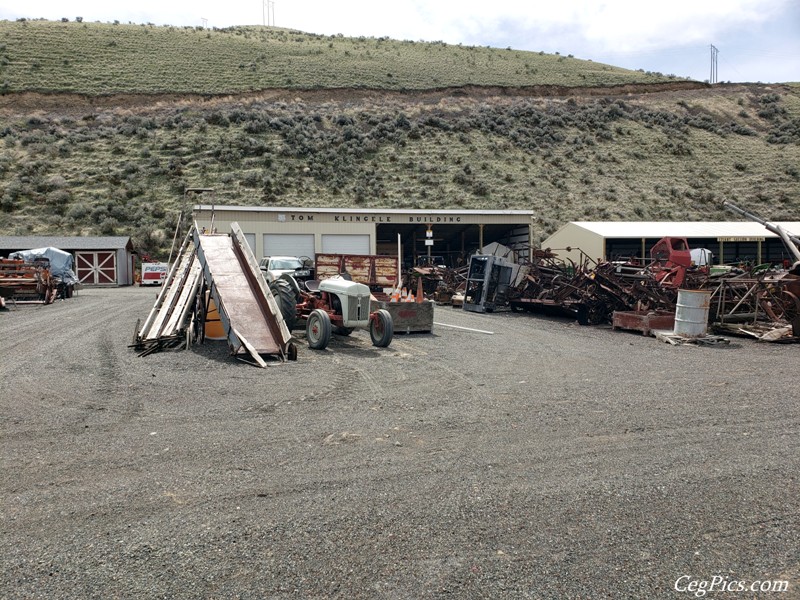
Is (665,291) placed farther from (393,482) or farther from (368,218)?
(368,218)

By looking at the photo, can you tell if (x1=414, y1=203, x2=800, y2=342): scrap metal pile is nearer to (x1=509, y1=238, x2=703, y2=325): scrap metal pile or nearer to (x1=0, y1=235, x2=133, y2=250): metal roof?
(x1=509, y1=238, x2=703, y2=325): scrap metal pile

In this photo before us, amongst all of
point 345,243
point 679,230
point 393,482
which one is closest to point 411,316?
Result: point 393,482

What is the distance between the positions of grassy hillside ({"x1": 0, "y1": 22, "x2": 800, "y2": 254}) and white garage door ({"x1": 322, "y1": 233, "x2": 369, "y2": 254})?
36.2 feet

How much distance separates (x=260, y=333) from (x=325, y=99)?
56.2m

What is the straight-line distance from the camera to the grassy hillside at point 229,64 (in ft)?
206

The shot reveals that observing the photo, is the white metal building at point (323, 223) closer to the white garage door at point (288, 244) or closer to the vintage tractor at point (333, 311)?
the white garage door at point (288, 244)

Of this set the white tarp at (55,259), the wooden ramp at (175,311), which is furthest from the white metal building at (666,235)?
the white tarp at (55,259)

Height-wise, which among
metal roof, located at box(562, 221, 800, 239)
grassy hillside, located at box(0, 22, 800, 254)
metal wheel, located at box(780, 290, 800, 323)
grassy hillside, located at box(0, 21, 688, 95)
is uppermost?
grassy hillside, located at box(0, 21, 688, 95)

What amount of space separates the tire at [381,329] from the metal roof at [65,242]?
30.1m

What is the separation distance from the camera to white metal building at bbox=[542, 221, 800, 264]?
1278 inches

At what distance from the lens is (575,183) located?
160 ft

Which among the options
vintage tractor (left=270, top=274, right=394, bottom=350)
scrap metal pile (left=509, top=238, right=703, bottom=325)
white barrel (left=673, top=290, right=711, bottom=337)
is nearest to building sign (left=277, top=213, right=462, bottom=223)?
scrap metal pile (left=509, top=238, right=703, bottom=325)

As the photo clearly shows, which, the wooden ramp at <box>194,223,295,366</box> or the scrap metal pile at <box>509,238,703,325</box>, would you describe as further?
the scrap metal pile at <box>509,238,703,325</box>

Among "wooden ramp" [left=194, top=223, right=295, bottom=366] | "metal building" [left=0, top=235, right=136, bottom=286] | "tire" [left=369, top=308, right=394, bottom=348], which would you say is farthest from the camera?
"metal building" [left=0, top=235, right=136, bottom=286]
